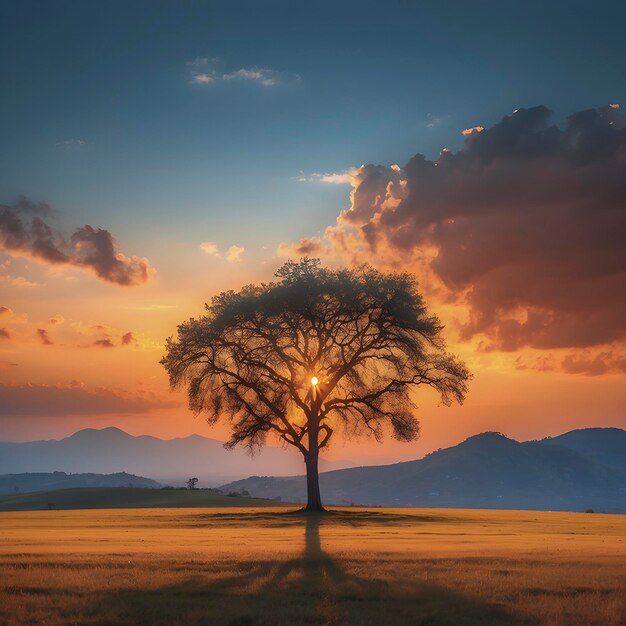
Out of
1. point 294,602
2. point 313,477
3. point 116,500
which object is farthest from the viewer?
point 116,500

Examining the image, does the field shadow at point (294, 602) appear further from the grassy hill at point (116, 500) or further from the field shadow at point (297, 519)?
the grassy hill at point (116, 500)

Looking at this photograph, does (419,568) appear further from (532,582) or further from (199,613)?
(199,613)

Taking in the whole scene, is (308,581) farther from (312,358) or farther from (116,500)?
(116,500)

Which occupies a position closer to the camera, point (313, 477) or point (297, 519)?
point (297, 519)

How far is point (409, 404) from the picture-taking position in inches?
2435

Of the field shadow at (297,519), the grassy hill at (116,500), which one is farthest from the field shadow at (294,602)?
the grassy hill at (116,500)

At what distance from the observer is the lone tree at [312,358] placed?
58.8 m

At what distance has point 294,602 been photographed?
18469 millimetres

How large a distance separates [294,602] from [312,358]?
42757 mm

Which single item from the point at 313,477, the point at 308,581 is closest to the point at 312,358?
the point at 313,477

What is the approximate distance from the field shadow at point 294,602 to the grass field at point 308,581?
0.03m

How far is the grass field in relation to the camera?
17.4m

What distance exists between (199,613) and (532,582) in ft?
30.4

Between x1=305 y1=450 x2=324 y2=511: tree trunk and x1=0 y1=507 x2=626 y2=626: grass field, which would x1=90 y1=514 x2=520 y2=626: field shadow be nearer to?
x1=0 y1=507 x2=626 y2=626: grass field
